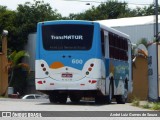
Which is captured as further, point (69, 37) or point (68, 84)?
point (69, 37)

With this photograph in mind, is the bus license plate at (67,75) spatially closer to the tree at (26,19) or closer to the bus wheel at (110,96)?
the bus wheel at (110,96)

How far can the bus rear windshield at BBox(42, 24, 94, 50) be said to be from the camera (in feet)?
73.8

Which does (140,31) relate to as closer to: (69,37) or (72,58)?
(69,37)

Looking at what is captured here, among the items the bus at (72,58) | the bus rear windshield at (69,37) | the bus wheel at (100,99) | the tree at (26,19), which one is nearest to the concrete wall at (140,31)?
the tree at (26,19)

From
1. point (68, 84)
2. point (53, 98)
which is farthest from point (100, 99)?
point (68, 84)

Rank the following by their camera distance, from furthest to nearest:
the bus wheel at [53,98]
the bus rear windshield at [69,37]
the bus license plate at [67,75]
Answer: the bus wheel at [53,98]
the bus rear windshield at [69,37]
the bus license plate at [67,75]

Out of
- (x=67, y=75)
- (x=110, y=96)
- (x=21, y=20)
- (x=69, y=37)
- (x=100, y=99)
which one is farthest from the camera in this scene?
(x=21, y=20)

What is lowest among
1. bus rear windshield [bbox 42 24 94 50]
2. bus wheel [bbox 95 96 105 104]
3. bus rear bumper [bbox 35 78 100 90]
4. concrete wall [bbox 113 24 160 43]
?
bus wheel [bbox 95 96 105 104]

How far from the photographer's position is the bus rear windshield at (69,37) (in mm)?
22500

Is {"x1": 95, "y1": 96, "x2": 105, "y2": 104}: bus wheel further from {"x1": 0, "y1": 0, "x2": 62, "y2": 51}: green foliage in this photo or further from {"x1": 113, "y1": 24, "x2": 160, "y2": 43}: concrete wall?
{"x1": 0, "y1": 0, "x2": 62, "y2": 51}: green foliage

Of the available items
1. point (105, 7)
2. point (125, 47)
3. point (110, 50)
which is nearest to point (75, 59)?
point (110, 50)

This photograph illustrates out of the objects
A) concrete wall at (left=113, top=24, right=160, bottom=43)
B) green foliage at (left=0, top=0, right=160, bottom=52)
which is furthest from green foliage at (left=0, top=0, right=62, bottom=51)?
concrete wall at (left=113, top=24, right=160, bottom=43)

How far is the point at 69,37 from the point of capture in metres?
22.6

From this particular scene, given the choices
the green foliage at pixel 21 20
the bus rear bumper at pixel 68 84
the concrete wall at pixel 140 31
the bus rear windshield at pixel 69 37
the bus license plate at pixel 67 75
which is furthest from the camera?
the green foliage at pixel 21 20
